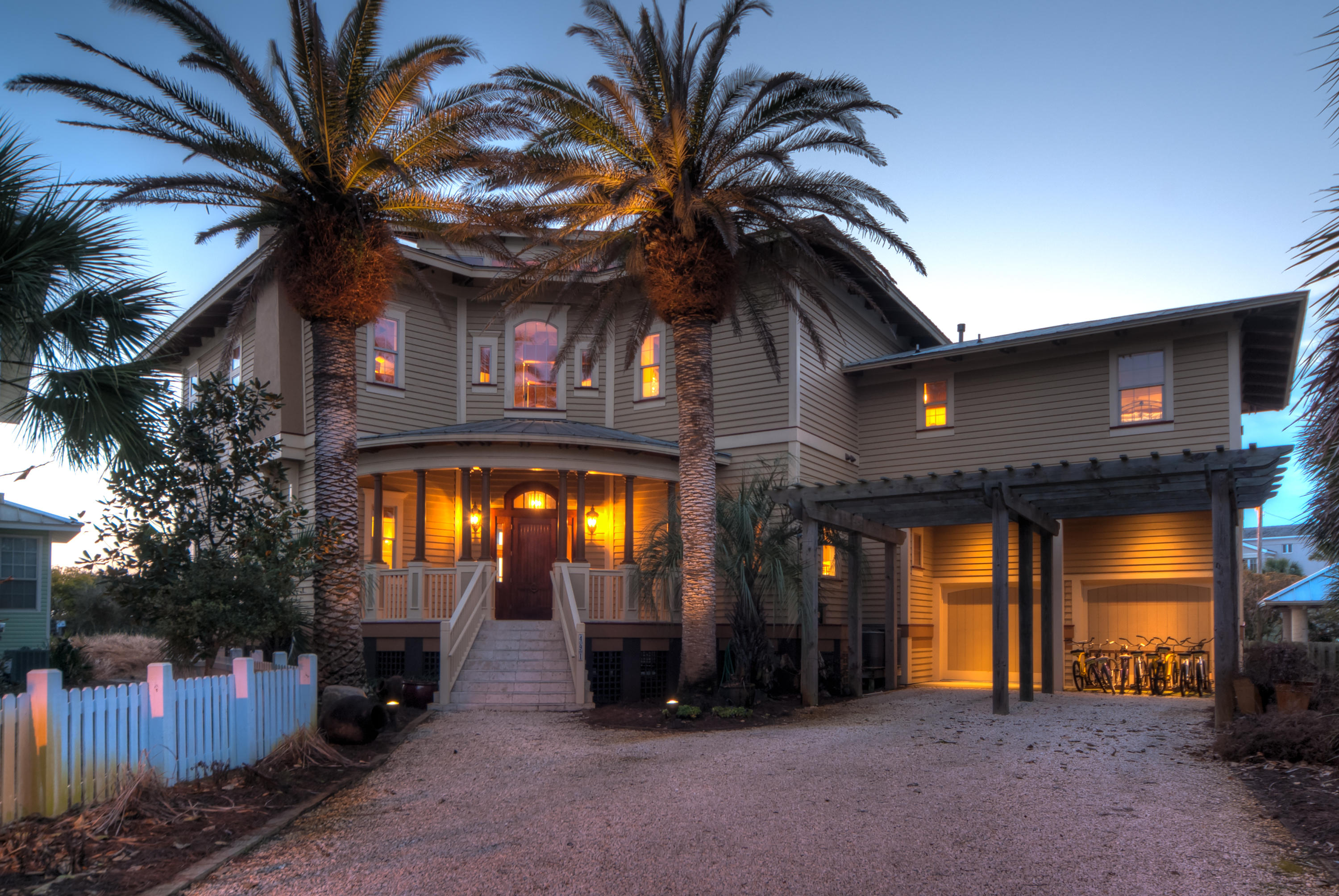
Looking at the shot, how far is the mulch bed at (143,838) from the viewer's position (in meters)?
5.22

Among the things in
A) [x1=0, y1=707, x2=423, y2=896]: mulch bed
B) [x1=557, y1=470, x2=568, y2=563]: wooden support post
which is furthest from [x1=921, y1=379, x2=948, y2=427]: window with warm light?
[x1=0, y1=707, x2=423, y2=896]: mulch bed

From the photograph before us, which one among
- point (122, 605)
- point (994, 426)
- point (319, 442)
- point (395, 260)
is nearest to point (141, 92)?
point (395, 260)

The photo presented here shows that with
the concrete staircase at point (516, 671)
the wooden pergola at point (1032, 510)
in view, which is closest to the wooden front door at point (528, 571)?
the concrete staircase at point (516, 671)

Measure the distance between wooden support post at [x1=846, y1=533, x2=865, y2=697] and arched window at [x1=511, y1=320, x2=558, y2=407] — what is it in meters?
7.03

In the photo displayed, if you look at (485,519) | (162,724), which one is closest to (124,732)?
(162,724)

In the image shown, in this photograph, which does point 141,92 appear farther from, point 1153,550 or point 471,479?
point 1153,550

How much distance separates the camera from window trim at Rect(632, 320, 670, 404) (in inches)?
749

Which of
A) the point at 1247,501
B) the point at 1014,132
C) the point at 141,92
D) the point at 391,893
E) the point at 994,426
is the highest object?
the point at 1014,132

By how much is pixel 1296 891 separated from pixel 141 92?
42.1ft

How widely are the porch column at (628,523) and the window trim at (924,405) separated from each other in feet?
19.7

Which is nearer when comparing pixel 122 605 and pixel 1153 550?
pixel 122 605

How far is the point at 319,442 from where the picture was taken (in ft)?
38.2

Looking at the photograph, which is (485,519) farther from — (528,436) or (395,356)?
(395,356)

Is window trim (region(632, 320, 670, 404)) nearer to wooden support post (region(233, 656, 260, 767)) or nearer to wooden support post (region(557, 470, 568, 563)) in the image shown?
wooden support post (region(557, 470, 568, 563))
